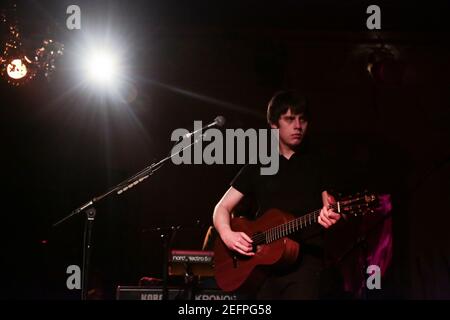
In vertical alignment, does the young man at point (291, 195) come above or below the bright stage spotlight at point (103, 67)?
below

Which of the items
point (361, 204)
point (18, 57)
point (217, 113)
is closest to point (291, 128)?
point (361, 204)

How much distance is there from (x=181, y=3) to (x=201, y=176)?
78.5 inches

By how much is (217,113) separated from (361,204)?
392 centimetres

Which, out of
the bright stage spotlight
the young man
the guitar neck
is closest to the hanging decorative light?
the bright stage spotlight

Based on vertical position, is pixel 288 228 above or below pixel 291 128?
below

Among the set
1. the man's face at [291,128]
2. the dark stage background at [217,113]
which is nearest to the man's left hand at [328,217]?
the man's face at [291,128]

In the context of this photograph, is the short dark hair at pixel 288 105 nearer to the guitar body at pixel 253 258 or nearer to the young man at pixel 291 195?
the young man at pixel 291 195

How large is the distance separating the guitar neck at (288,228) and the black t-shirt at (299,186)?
0.22 feet

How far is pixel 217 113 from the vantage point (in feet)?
22.1

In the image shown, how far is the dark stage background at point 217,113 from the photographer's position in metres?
6.46

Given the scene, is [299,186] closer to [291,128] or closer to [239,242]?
[291,128]

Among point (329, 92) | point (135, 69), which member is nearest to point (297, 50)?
point (329, 92)

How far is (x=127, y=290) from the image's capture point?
424 cm
